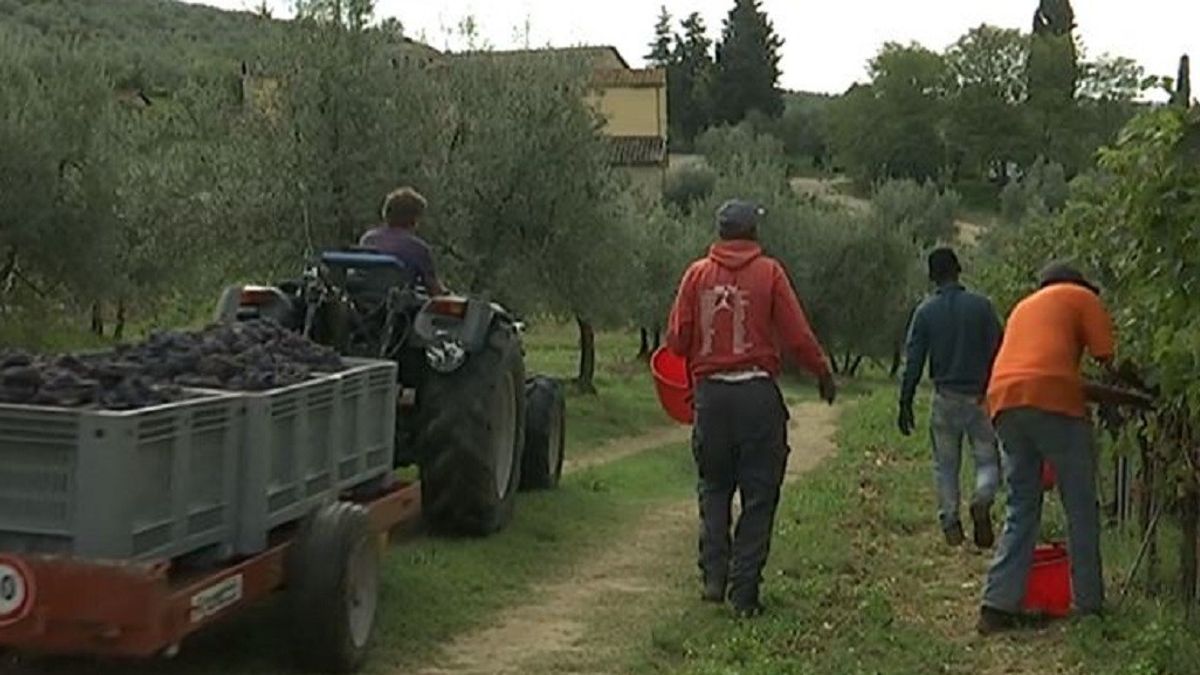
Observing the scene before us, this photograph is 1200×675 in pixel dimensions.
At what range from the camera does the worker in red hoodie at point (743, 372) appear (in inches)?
355

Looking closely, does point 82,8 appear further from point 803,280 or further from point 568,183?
point 568,183

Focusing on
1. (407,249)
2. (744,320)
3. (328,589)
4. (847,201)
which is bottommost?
(328,589)

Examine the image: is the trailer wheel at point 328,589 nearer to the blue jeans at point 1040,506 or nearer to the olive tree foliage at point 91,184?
the blue jeans at point 1040,506

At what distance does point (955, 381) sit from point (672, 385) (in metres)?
1.79

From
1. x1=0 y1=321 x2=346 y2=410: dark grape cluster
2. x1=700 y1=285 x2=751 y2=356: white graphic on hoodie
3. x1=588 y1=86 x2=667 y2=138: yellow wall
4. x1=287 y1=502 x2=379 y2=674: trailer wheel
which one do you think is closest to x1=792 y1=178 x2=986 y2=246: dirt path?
x1=588 y1=86 x2=667 y2=138: yellow wall

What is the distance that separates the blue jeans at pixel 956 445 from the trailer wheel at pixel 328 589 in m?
4.99

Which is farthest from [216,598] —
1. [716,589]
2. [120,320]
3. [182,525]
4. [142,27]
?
[142,27]

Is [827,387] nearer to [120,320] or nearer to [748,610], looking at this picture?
[748,610]

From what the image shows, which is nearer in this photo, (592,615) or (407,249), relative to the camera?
(592,615)

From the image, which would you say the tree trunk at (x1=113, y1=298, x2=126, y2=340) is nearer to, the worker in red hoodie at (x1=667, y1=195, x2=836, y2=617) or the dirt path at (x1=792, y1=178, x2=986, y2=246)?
the worker in red hoodie at (x1=667, y1=195, x2=836, y2=617)

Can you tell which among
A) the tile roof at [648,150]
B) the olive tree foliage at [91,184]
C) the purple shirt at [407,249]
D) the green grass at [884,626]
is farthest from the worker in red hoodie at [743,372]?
the tile roof at [648,150]

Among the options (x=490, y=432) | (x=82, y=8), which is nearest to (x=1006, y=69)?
(x=82, y=8)

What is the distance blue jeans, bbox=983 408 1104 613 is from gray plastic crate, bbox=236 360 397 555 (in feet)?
9.79

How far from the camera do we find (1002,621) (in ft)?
28.5
